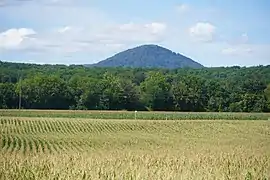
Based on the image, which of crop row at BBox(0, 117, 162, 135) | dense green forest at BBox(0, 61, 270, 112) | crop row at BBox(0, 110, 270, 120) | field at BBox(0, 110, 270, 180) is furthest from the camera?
dense green forest at BBox(0, 61, 270, 112)

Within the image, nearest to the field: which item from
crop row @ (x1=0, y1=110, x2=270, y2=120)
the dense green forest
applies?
crop row @ (x1=0, y1=110, x2=270, y2=120)

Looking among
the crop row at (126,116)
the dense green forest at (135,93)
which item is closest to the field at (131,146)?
the crop row at (126,116)

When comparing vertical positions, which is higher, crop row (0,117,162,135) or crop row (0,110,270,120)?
crop row (0,110,270,120)

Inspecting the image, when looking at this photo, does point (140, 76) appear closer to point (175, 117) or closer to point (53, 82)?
point (53, 82)

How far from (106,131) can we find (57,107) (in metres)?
43.9

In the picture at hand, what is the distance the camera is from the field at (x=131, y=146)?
8875 mm

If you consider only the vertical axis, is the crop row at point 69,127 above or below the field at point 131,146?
below

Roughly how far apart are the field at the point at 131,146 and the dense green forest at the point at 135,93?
638 inches

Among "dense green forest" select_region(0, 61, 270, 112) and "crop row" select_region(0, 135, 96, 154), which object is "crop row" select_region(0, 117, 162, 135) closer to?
"crop row" select_region(0, 135, 96, 154)

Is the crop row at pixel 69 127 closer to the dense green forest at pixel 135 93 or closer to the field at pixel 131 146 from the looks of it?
the field at pixel 131 146

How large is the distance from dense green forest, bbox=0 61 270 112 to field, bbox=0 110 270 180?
16.2m

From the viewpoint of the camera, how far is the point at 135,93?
4200 inches

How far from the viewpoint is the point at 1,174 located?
8.28 metres

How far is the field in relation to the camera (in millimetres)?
8875
